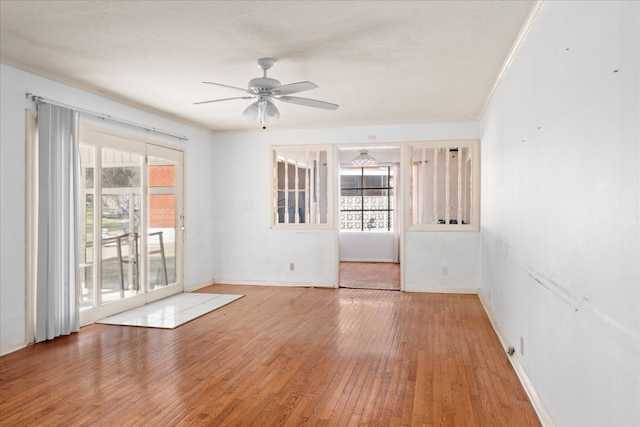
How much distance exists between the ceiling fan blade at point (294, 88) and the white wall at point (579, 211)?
1584 mm

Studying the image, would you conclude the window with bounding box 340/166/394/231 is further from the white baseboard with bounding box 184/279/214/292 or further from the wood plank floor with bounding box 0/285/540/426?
the wood plank floor with bounding box 0/285/540/426

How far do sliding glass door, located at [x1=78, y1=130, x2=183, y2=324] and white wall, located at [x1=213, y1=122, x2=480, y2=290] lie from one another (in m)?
0.92

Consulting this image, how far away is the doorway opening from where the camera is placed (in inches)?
372

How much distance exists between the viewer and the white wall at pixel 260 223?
21.5 ft

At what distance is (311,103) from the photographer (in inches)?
154

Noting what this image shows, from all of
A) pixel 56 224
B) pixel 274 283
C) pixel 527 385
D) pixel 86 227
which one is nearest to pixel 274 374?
pixel 527 385

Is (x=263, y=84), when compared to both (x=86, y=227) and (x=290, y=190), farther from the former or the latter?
→ (x=290, y=190)

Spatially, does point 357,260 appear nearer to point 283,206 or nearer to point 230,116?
point 283,206

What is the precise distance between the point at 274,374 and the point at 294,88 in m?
2.26

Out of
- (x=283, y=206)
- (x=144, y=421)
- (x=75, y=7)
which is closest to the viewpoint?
(x=144, y=421)

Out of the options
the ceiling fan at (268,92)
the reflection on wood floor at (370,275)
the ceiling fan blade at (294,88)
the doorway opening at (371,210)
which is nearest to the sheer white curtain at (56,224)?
the ceiling fan at (268,92)

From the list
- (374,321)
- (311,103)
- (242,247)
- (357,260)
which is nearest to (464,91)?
(311,103)

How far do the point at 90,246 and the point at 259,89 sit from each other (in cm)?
248

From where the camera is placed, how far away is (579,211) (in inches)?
72.6
